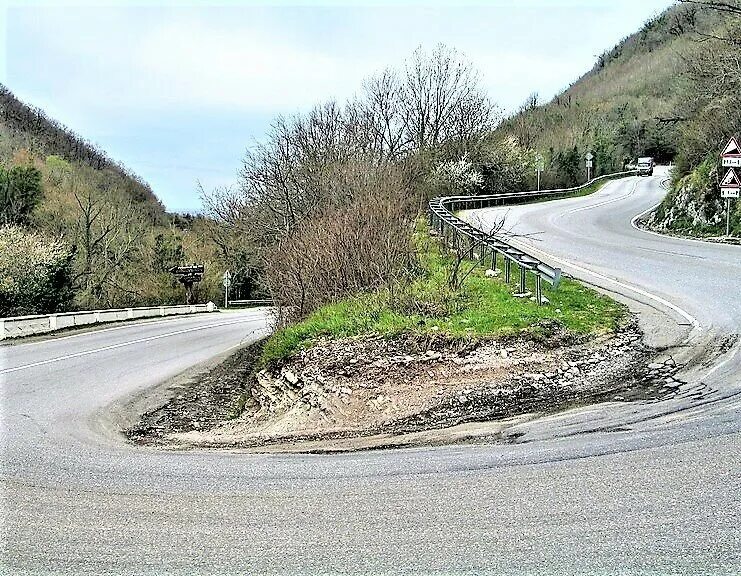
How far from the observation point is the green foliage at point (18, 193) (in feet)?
193

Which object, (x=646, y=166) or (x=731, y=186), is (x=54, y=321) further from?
(x=646, y=166)

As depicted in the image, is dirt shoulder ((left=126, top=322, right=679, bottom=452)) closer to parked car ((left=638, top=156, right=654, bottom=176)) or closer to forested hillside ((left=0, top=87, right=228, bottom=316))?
forested hillside ((left=0, top=87, right=228, bottom=316))

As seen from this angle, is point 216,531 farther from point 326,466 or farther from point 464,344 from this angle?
point 464,344

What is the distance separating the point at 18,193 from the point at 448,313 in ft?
192

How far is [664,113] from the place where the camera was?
8406cm

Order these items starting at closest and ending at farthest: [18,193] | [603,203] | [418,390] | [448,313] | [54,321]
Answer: [418,390] → [448,313] → [54,321] → [603,203] → [18,193]

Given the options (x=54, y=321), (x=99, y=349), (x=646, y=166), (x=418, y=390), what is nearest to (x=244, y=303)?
(x=54, y=321)

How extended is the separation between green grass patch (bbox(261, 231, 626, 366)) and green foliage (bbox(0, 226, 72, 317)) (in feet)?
69.1

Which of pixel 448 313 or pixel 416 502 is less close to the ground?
pixel 448 313

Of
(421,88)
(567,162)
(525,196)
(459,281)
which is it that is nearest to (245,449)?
(459,281)

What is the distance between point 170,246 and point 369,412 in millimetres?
52171

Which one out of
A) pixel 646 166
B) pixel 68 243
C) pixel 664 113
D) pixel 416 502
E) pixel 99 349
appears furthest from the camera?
pixel 664 113

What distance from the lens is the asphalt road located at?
4590 millimetres

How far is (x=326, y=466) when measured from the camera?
6723 millimetres
